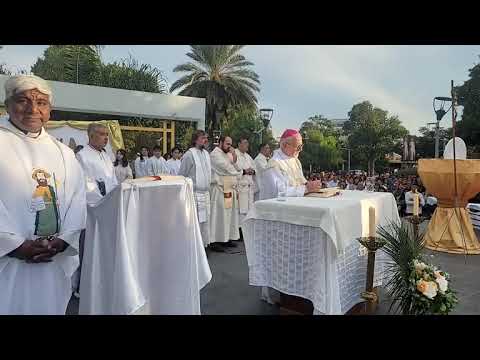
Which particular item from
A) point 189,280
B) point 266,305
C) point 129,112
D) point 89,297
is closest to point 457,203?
point 266,305

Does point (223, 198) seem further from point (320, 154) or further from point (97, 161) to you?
point (320, 154)

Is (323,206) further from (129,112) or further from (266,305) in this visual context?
(129,112)

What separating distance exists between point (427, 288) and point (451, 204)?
4.58m

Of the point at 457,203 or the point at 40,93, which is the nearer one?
the point at 40,93

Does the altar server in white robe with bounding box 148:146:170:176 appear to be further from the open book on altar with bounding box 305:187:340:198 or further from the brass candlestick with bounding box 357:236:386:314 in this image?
the brass candlestick with bounding box 357:236:386:314

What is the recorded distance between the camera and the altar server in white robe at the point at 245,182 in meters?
7.82

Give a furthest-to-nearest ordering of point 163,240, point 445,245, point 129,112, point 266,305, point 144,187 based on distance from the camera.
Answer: point 129,112 < point 445,245 < point 266,305 < point 163,240 < point 144,187

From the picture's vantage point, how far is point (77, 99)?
1280 centimetres

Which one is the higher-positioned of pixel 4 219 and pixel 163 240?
pixel 4 219

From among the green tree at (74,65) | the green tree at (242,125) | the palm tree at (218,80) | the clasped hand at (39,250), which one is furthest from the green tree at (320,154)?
the clasped hand at (39,250)

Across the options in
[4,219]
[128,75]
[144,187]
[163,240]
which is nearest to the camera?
[4,219]

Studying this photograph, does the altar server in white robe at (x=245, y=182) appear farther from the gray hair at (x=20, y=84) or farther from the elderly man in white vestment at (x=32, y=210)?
the gray hair at (x=20, y=84)

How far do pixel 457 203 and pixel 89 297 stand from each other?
6.47m

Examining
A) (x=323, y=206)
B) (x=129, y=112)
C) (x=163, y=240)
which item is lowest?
(x=163, y=240)
